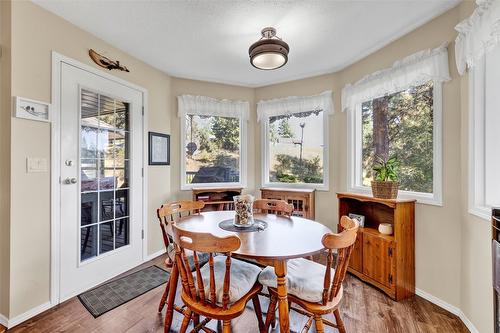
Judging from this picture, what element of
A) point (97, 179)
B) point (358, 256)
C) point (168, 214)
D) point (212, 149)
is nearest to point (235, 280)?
point (168, 214)

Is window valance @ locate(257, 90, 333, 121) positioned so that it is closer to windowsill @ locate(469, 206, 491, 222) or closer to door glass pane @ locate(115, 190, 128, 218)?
windowsill @ locate(469, 206, 491, 222)

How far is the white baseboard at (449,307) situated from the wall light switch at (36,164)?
3.39 metres

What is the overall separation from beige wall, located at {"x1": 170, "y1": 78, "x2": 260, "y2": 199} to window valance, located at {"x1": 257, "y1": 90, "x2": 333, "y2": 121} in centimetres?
19

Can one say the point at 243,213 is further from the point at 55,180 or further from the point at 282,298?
the point at 55,180

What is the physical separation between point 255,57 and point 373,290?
2.36 m

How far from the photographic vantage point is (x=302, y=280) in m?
1.43

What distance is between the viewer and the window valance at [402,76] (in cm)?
198

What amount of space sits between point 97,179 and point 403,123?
10.3 ft

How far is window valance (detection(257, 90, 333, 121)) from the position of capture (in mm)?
3184

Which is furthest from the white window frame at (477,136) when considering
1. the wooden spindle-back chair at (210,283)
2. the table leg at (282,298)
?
the wooden spindle-back chair at (210,283)

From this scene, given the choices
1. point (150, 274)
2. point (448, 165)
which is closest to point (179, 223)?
point (150, 274)

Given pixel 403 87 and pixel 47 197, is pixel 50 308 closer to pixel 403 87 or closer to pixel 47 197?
pixel 47 197

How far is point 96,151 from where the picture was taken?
239 centimetres

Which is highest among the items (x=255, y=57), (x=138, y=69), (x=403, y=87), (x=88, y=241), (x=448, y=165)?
(x=138, y=69)
